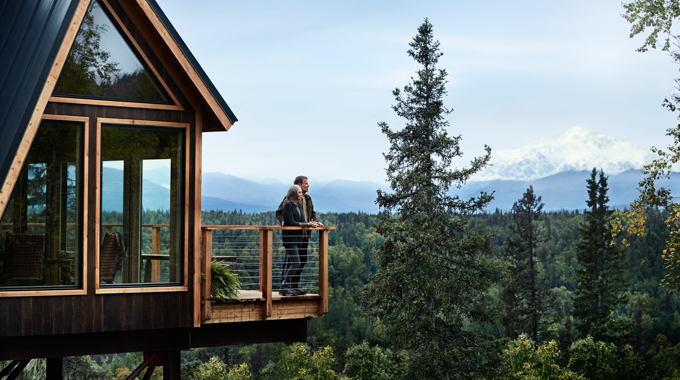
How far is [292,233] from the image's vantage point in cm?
812

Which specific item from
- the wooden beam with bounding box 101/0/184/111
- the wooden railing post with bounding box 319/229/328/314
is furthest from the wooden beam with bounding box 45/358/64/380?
the wooden beam with bounding box 101/0/184/111

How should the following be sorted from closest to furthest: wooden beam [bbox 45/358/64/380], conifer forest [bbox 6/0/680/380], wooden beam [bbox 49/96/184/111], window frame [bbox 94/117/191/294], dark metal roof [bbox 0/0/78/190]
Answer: dark metal roof [bbox 0/0/78/190] → wooden beam [bbox 49/96/184/111] → window frame [bbox 94/117/191/294] → wooden beam [bbox 45/358/64/380] → conifer forest [bbox 6/0/680/380]

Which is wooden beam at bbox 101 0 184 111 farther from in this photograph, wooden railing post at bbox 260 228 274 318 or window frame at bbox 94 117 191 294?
wooden railing post at bbox 260 228 274 318

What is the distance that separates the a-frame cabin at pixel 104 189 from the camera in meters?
6.53

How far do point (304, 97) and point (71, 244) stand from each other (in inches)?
7513

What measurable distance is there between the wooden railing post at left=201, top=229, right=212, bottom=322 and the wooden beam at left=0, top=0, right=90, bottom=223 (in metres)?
2.18

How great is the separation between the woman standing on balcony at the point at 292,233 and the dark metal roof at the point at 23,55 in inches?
128

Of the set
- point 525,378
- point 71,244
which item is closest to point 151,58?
point 71,244

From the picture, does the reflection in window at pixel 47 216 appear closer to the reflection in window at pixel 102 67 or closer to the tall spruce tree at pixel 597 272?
the reflection in window at pixel 102 67

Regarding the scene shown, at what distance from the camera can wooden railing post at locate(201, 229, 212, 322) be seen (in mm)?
7312

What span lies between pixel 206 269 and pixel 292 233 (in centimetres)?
132

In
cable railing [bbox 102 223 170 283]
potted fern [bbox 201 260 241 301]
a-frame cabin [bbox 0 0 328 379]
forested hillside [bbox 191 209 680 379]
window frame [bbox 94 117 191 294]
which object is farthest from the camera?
forested hillside [bbox 191 209 680 379]

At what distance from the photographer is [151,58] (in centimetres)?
720

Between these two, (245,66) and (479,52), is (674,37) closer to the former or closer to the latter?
(479,52)
